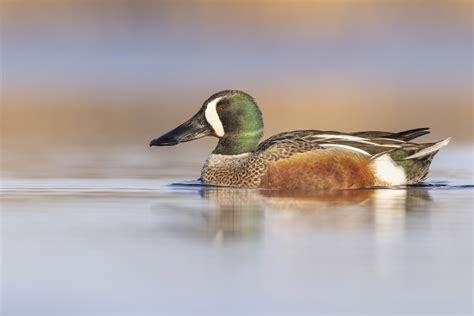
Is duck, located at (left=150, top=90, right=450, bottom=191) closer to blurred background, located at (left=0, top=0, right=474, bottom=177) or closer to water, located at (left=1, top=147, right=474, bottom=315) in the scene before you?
water, located at (left=1, top=147, right=474, bottom=315)

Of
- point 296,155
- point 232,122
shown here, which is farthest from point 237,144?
point 296,155

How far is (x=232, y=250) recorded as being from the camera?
809 centimetres

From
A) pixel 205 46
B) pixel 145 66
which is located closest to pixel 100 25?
pixel 205 46

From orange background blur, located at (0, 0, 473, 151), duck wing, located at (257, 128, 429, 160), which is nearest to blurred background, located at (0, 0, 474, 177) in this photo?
orange background blur, located at (0, 0, 473, 151)

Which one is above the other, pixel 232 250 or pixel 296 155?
pixel 296 155

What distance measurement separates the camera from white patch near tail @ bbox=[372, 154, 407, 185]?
11.2m

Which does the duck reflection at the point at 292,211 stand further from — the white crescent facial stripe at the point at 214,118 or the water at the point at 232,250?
the white crescent facial stripe at the point at 214,118

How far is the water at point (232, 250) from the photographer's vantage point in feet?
22.7

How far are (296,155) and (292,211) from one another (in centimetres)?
144

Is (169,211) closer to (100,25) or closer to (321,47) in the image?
(321,47)

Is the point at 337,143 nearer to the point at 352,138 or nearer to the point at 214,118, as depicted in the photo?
the point at 352,138

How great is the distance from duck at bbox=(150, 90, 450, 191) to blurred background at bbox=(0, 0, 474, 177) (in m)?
0.99

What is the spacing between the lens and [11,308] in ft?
22.3

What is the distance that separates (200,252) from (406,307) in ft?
5.19
